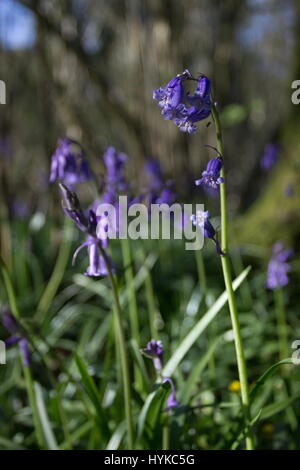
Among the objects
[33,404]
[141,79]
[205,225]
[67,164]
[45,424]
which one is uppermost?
[141,79]

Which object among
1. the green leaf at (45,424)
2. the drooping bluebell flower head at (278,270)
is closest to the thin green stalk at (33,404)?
the green leaf at (45,424)

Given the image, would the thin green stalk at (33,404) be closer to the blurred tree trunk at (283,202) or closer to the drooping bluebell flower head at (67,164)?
the drooping bluebell flower head at (67,164)

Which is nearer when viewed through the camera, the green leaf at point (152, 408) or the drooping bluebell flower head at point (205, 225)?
the drooping bluebell flower head at point (205, 225)

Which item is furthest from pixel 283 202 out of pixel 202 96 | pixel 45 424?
pixel 202 96

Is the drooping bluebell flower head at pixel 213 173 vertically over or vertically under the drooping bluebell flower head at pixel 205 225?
over

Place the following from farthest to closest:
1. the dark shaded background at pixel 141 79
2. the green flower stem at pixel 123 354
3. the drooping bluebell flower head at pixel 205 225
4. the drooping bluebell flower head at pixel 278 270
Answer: the dark shaded background at pixel 141 79 → the drooping bluebell flower head at pixel 278 270 → the green flower stem at pixel 123 354 → the drooping bluebell flower head at pixel 205 225

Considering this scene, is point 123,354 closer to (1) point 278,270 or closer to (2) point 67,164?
(2) point 67,164

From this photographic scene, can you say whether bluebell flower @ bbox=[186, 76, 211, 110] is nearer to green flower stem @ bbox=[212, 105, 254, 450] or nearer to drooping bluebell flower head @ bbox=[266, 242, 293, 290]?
green flower stem @ bbox=[212, 105, 254, 450]

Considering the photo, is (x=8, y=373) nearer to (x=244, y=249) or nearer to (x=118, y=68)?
(x=244, y=249)
